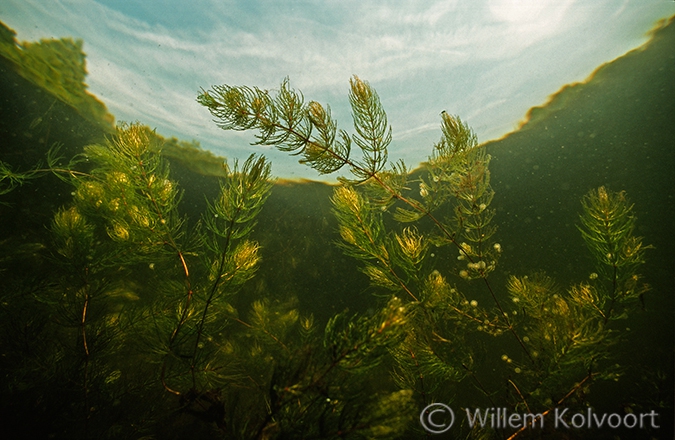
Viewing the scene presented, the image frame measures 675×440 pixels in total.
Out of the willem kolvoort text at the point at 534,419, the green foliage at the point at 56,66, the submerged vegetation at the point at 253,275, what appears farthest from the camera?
the green foliage at the point at 56,66

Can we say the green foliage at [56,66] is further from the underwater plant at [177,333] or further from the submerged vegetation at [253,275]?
the submerged vegetation at [253,275]

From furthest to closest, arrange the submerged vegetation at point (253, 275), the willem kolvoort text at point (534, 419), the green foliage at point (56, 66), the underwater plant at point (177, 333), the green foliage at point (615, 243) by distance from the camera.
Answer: the green foliage at point (56, 66) → the willem kolvoort text at point (534, 419) → the green foliage at point (615, 243) → the submerged vegetation at point (253, 275) → the underwater plant at point (177, 333)

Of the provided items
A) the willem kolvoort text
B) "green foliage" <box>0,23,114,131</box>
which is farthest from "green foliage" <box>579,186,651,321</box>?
"green foliage" <box>0,23,114,131</box>

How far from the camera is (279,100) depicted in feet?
7.59

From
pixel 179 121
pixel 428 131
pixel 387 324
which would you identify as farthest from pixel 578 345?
pixel 179 121

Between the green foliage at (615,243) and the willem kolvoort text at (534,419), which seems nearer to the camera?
the green foliage at (615,243)

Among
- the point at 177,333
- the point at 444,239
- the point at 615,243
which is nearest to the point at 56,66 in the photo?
the point at 177,333

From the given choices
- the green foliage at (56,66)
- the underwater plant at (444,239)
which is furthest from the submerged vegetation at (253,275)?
the green foliage at (56,66)

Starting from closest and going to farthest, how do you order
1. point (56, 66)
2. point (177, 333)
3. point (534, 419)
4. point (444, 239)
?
1. point (177, 333)
2. point (534, 419)
3. point (444, 239)
4. point (56, 66)

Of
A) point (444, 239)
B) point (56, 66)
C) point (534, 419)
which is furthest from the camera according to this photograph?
point (56, 66)

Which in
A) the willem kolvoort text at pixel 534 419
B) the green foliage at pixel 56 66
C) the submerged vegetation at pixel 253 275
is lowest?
the willem kolvoort text at pixel 534 419

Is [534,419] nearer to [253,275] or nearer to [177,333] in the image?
[253,275]

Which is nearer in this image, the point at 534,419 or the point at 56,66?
the point at 534,419

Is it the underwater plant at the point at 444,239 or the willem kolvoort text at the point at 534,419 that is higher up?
the underwater plant at the point at 444,239
